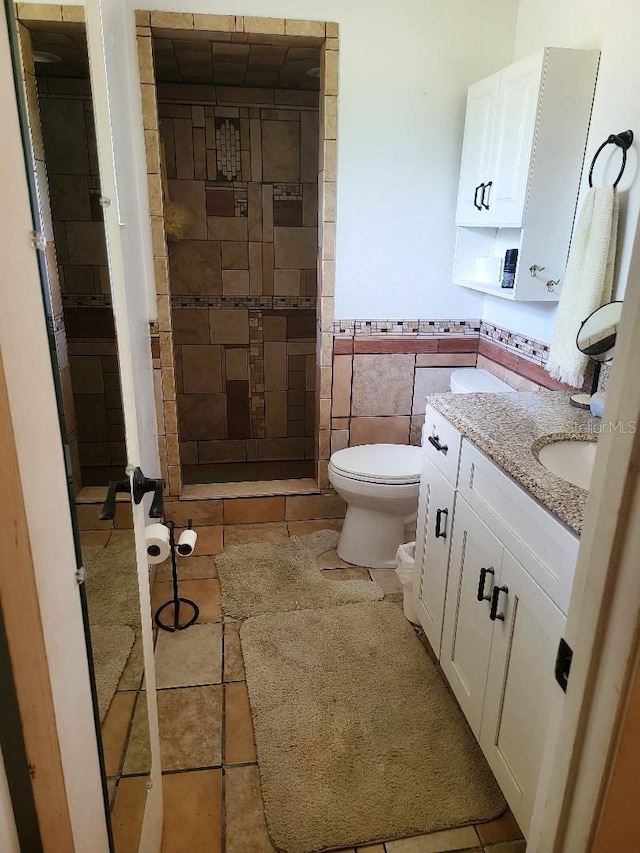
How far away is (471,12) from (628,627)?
110 inches

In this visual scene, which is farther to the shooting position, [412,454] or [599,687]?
[412,454]

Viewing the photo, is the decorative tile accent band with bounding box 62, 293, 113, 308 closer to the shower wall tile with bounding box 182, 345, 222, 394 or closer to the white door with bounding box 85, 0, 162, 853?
the white door with bounding box 85, 0, 162, 853

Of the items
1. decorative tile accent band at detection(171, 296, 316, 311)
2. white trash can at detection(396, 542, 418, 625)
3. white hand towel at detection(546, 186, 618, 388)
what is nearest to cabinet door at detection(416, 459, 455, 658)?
white trash can at detection(396, 542, 418, 625)

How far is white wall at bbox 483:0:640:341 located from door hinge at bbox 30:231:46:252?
1.53 meters

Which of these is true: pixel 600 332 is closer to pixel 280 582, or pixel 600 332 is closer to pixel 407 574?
pixel 407 574

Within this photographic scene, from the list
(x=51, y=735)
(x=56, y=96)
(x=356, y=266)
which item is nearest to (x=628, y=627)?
(x=51, y=735)

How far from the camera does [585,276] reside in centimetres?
196

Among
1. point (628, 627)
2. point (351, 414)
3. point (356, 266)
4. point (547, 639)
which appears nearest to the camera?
point (628, 627)

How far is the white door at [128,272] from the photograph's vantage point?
1.05 metres

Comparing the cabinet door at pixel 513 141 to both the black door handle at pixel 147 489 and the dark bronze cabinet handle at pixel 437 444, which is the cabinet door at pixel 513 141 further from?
the black door handle at pixel 147 489

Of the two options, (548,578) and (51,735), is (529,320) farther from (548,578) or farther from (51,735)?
(51,735)

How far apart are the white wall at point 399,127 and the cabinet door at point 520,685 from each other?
1.70 meters

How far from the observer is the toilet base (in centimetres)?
270

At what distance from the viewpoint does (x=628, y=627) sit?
0.63 metres
